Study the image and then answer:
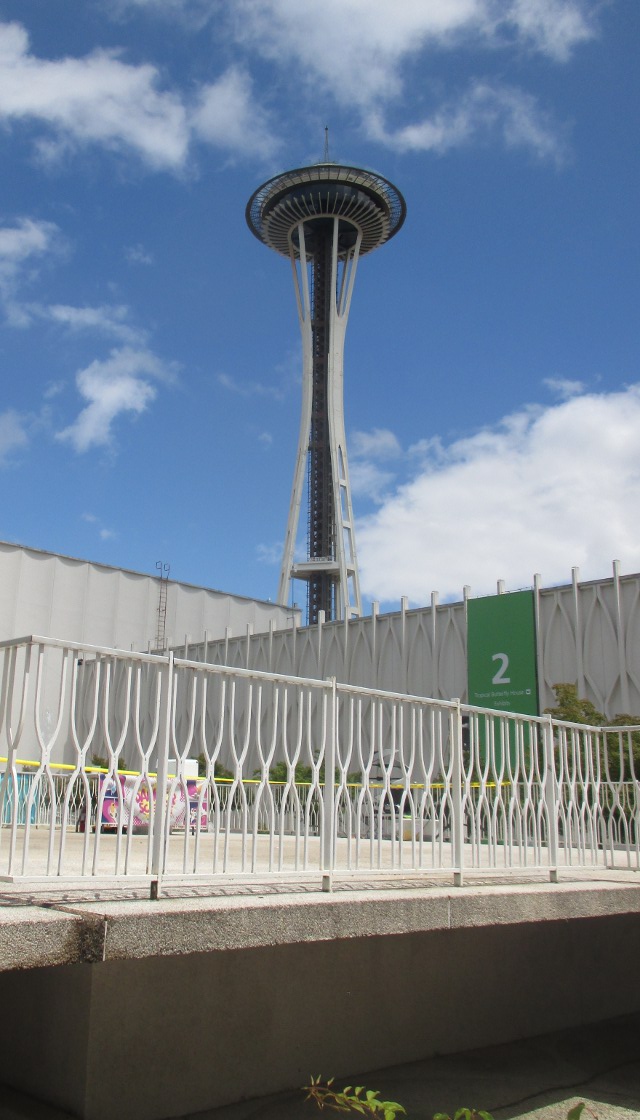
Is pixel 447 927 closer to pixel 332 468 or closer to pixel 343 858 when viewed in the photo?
pixel 343 858

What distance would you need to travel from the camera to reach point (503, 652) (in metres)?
30.4

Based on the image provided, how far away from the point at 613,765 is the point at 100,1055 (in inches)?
475

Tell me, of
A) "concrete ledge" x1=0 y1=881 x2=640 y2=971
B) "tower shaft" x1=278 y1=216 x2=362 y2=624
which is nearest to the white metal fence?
"concrete ledge" x1=0 y1=881 x2=640 y2=971

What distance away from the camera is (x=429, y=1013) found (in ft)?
22.0

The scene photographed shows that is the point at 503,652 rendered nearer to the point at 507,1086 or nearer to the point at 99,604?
the point at 99,604

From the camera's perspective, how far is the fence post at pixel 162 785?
4.62 meters

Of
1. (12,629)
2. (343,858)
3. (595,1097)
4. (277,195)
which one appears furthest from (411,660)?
(277,195)

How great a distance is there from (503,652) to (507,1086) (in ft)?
81.2

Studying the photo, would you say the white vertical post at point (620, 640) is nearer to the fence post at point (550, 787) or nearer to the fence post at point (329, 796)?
the fence post at point (550, 787)

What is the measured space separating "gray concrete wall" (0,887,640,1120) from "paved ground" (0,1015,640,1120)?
0.12 meters

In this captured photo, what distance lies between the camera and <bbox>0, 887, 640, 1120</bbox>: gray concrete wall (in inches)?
198

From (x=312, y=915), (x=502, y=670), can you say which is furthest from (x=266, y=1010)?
(x=502, y=670)

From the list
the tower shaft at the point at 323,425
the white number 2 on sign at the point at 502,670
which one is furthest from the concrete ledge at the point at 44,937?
the tower shaft at the point at 323,425

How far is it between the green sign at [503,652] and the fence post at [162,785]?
25.4 meters
